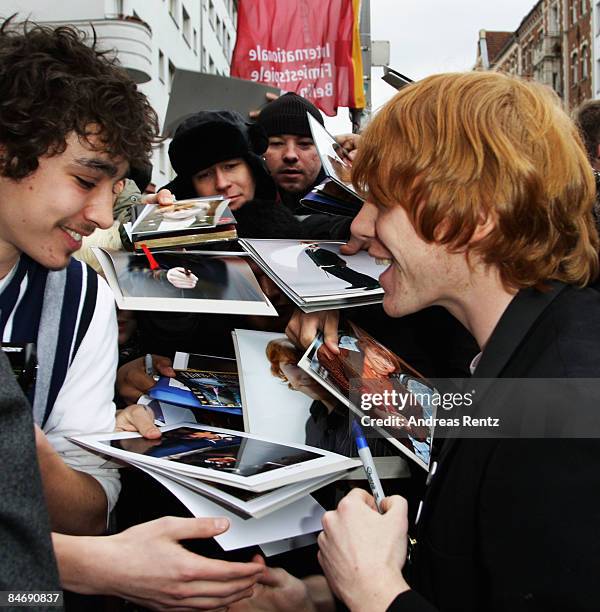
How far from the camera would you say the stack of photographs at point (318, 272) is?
1.61 metres

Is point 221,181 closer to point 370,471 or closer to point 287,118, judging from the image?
point 287,118

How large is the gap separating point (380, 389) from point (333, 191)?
2.09 feet

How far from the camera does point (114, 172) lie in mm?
1874

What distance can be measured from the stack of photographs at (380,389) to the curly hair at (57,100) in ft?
2.88

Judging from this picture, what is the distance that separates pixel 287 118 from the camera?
351 centimetres

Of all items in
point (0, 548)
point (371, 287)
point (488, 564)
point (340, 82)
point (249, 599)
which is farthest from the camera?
point (340, 82)

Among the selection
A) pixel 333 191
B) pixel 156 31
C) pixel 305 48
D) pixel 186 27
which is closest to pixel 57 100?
pixel 333 191

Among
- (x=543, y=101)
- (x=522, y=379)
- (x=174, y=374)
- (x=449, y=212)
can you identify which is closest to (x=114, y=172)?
(x=174, y=374)

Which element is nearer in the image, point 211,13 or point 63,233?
point 63,233

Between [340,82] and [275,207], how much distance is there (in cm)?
393

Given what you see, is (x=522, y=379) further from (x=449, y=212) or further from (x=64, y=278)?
(x=64, y=278)

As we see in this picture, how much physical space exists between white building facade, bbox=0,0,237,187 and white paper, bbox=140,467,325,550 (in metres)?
7.63

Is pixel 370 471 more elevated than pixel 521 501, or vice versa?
pixel 521 501

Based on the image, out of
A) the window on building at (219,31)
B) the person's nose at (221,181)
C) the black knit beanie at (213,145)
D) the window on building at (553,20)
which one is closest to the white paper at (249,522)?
the person's nose at (221,181)
